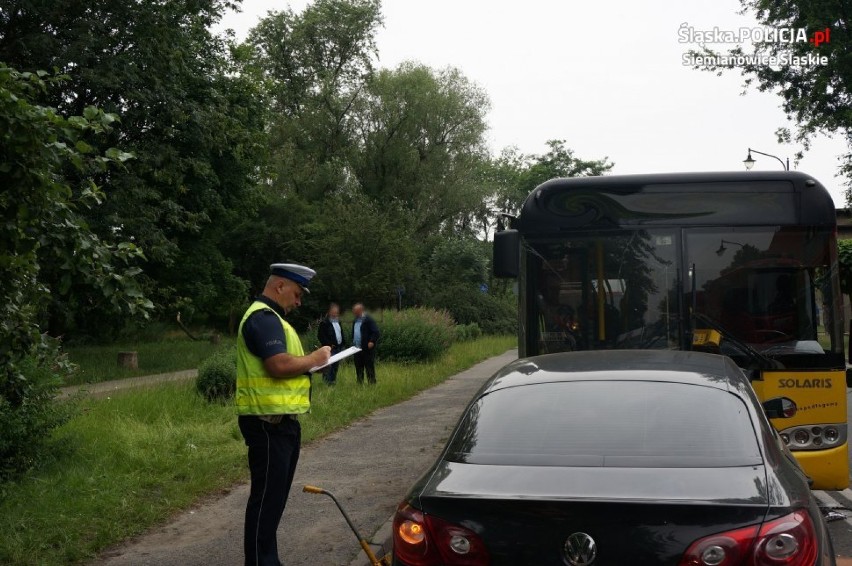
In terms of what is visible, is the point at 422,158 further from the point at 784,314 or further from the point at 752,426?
the point at 752,426

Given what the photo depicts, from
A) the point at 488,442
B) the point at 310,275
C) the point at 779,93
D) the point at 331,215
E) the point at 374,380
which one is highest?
the point at 779,93

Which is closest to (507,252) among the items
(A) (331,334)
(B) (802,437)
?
(B) (802,437)

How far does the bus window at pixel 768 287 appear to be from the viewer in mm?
7684

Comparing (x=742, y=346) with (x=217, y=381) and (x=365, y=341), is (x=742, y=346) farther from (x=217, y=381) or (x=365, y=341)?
(x=365, y=341)

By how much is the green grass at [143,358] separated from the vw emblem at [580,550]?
1824 cm

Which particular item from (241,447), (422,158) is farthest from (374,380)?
(422,158)

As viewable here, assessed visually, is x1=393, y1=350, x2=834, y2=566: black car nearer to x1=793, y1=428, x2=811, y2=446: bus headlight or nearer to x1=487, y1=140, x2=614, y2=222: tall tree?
x1=793, y1=428, x2=811, y2=446: bus headlight

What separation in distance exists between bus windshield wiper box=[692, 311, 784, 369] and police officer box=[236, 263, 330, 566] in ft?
11.4

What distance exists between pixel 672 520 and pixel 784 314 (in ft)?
15.2

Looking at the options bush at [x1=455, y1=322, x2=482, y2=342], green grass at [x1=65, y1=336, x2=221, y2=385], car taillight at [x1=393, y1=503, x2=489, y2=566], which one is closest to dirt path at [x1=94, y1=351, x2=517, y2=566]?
car taillight at [x1=393, y1=503, x2=489, y2=566]

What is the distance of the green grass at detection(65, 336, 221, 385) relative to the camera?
2602 centimetres

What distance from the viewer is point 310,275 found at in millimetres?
5953

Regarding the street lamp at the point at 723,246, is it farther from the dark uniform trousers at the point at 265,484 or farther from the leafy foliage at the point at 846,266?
the leafy foliage at the point at 846,266

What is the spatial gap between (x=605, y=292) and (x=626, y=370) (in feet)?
11.2
